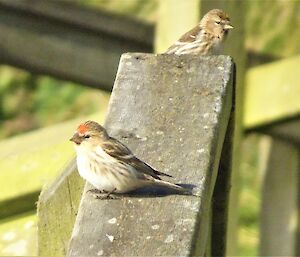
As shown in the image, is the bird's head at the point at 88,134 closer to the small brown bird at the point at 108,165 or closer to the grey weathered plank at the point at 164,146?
the small brown bird at the point at 108,165

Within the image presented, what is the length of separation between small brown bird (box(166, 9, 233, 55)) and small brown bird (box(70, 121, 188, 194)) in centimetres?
87

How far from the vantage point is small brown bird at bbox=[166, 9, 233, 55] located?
4.14 metres

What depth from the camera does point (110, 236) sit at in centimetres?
219

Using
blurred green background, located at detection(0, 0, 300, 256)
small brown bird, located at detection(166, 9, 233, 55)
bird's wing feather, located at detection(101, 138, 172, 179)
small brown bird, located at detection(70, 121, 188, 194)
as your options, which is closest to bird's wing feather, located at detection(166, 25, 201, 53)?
small brown bird, located at detection(166, 9, 233, 55)

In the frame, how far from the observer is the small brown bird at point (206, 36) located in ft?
13.6

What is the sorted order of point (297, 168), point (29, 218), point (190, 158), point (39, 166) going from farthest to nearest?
1. point (297, 168)
2. point (39, 166)
3. point (29, 218)
4. point (190, 158)

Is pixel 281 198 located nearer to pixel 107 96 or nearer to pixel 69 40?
pixel 69 40

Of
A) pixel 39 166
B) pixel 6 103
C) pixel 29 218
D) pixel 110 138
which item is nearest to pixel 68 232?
pixel 110 138

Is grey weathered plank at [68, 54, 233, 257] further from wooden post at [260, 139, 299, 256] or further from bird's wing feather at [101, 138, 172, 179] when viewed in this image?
wooden post at [260, 139, 299, 256]

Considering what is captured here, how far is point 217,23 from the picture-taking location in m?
4.36

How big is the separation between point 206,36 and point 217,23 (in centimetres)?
33

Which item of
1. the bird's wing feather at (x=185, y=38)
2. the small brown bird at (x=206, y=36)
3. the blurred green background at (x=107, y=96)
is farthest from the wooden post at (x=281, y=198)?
the blurred green background at (x=107, y=96)

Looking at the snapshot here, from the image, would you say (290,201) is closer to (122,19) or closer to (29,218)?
(122,19)

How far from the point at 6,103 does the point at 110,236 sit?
23.8 ft
